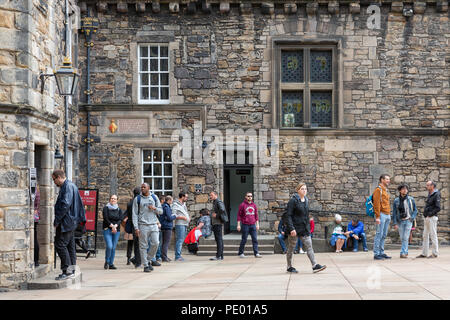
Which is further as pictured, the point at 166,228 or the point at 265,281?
the point at 166,228

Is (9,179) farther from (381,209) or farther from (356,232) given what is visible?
(356,232)

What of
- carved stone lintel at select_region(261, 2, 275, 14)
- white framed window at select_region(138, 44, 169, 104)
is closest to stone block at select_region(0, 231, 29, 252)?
white framed window at select_region(138, 44, 169, 104)

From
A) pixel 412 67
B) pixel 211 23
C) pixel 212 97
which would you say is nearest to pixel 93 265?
pixel 212 97

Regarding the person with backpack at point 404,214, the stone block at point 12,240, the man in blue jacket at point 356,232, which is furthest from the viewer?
the man in blue jacket at point 356,232

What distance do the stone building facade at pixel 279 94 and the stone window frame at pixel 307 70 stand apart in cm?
3

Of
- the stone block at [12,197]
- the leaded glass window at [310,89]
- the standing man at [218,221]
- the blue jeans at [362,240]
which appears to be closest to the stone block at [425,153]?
the leaded glass window at [310,89]

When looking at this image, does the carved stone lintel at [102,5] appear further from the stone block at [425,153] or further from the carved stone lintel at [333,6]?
the stone block at [425,153]

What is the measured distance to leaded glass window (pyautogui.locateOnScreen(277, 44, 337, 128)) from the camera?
1986 centimetres

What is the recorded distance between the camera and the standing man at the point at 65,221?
11.1 metres

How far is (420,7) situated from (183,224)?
8770 mm

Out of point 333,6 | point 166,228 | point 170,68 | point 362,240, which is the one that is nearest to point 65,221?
point 166,228

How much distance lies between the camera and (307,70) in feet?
65.0

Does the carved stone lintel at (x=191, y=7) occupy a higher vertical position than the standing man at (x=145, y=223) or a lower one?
higher

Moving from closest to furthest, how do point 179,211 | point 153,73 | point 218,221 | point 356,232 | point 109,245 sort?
point 109,245
point 218,221
point 179,211
point 356,232
point 153,73
